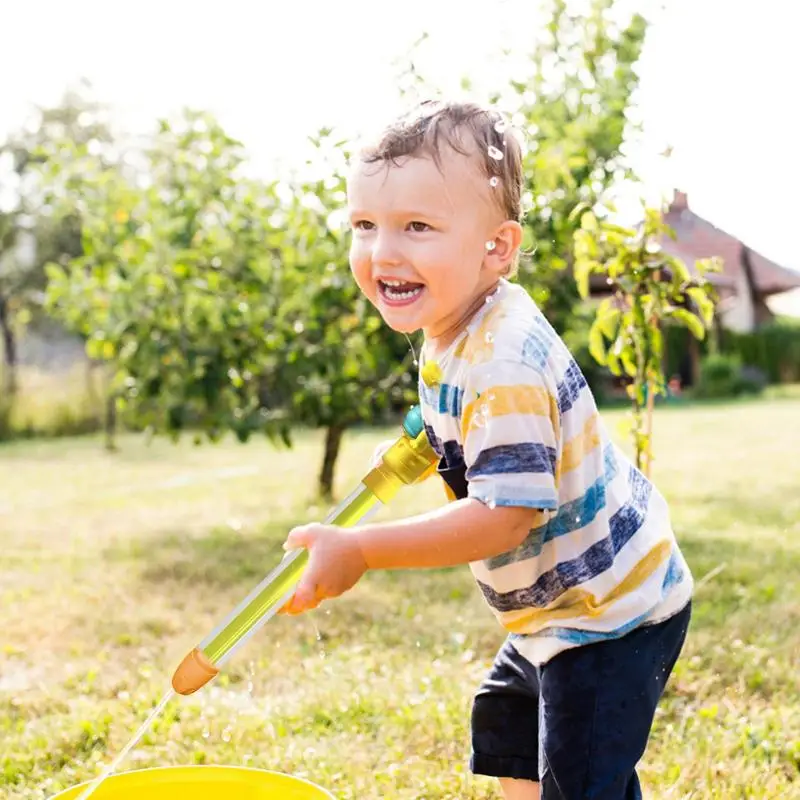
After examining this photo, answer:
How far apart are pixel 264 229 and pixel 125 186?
70cm

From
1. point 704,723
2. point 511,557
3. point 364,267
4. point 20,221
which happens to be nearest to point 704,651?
point 704,723

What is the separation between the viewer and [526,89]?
4.95 m

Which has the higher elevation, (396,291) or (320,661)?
(396,291)

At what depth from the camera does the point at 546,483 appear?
1430 mm

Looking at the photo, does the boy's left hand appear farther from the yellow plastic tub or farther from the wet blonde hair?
the yellow plastic tub

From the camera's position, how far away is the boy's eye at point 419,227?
1.52m

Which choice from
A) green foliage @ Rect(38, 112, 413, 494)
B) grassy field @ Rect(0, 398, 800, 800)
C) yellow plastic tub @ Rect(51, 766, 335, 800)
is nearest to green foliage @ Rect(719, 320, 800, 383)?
grassy field @ Rect(0, 398, 800, 800)

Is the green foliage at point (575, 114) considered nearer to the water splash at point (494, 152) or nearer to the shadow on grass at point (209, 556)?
the shadow on grass at point (209, 556)

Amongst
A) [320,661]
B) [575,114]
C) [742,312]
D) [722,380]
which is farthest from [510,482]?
[742,312]

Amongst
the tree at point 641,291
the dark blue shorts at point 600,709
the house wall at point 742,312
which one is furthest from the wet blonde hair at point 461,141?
the house wall at point 742,312

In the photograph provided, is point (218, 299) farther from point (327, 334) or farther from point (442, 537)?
A: point (442, 537)

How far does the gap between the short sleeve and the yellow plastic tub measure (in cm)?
79

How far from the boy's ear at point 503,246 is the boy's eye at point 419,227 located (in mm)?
94

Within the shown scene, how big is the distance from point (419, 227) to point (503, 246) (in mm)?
130
